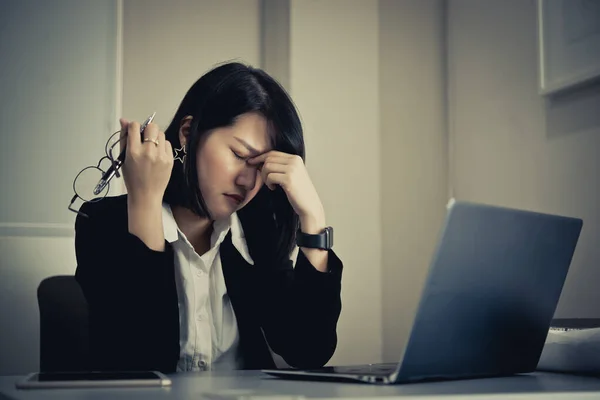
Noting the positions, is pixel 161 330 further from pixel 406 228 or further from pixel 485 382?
pixel 406 228

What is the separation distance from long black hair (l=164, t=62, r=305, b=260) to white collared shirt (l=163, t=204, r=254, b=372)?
0.21 feet

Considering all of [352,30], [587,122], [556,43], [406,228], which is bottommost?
[406,228]

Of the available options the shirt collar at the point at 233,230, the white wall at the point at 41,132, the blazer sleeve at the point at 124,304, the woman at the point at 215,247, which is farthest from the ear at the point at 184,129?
the white wall at the point at 41,132

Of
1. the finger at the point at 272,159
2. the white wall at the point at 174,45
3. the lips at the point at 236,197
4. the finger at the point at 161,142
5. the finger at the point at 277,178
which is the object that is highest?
the white wall at the point at 174,45

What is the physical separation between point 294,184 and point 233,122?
0.60 ft

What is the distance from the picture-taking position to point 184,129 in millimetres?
1541

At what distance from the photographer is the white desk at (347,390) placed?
0.67 metres

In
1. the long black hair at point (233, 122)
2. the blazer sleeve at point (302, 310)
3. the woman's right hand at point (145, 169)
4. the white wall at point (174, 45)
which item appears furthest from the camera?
the white wall at point (174, 45)

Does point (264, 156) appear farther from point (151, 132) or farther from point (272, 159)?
point (151, 132)

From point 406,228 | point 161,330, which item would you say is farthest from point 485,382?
point 406,228

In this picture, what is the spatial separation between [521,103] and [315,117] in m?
0.63

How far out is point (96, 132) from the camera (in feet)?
6.35

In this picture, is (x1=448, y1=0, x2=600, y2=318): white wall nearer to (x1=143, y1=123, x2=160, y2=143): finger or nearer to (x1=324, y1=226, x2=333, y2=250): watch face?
(x1=324, y1=226, x2=333, y2=250): watch face

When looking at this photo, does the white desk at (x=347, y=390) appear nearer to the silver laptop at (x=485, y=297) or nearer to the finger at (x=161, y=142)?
the silver laptop at (x=485, y=297)
